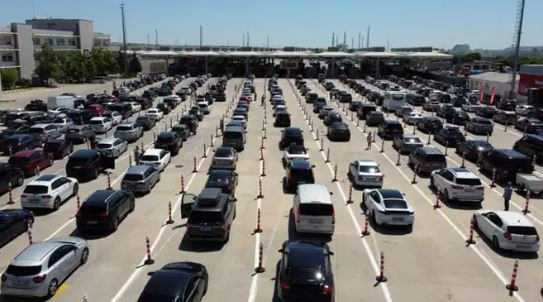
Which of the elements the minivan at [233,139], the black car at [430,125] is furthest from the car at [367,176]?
the black car at [430,125]

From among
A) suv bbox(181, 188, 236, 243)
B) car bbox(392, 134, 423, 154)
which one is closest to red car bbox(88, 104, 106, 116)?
car bbox(392, 134, 423, 154)

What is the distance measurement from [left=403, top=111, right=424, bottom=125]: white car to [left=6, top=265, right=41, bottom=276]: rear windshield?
1553 inches

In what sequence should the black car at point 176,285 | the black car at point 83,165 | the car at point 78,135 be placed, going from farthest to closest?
the car at point 78,135
the black car at point 83,165
the black car at point 176,285

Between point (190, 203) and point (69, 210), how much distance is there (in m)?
6.07

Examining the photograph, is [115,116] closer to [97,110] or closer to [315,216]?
[97,110]

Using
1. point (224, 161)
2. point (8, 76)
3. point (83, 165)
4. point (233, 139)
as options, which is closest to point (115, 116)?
point (233, 139)

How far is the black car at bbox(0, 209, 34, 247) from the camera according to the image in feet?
60.0

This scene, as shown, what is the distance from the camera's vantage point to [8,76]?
Answer: 80750mm

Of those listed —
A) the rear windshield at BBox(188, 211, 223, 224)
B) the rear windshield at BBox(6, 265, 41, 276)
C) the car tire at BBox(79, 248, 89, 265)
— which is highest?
the rear windshield at BBox(188, 211, 223, 224)

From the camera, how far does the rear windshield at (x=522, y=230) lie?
17594mm

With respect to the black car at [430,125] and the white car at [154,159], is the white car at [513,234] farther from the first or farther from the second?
the black car at [430,125]

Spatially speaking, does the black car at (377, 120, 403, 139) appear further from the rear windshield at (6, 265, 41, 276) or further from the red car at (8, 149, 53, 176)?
the rear windshield at (6, 265, 41, 276)

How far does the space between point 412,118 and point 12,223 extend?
1505 inches

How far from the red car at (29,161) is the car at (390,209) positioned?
1971 centimetres
